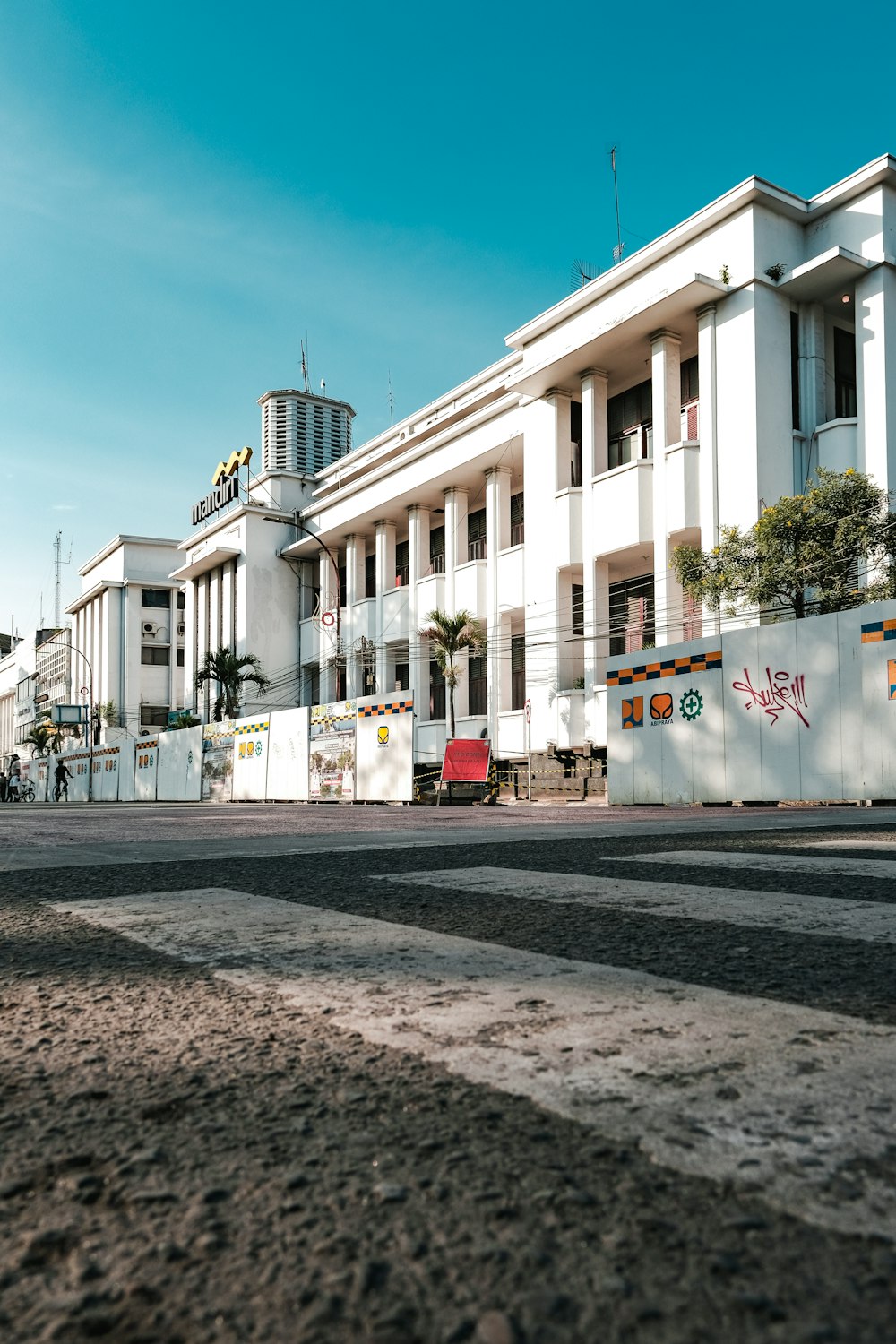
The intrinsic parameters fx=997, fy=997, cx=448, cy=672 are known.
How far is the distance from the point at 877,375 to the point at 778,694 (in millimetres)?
13084

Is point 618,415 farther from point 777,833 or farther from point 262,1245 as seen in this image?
point 262,1245

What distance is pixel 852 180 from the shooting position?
24.9 m

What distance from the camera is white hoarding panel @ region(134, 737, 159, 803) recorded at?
121ft

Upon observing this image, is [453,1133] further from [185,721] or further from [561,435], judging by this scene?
[185,721]

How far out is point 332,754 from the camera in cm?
2502

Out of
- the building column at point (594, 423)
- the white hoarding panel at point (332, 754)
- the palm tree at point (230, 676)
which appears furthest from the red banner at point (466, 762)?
the palm tree at point (230, 676)

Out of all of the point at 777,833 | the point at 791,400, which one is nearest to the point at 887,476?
the point at 791,400

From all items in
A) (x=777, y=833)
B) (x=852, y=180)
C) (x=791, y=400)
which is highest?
(x=852, y=180)

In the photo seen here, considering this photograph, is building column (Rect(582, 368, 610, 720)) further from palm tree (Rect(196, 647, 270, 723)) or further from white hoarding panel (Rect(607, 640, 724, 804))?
palm tree (Rect(196, 647, 270, 723))

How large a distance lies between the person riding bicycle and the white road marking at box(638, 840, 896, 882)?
150 feet

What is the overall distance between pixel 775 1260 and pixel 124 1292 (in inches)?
22.9

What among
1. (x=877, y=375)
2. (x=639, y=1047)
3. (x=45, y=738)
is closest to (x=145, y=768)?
(x=877, y=375)

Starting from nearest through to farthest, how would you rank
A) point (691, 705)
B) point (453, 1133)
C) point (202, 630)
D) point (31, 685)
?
point (453, 1133) → point (691, 705) → point (202, 630) → point (31, 685)

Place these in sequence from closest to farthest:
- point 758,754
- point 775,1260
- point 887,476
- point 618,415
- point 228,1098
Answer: point 775,1260
point 228,1098
point 758,754
point 887,476
point 618,415
